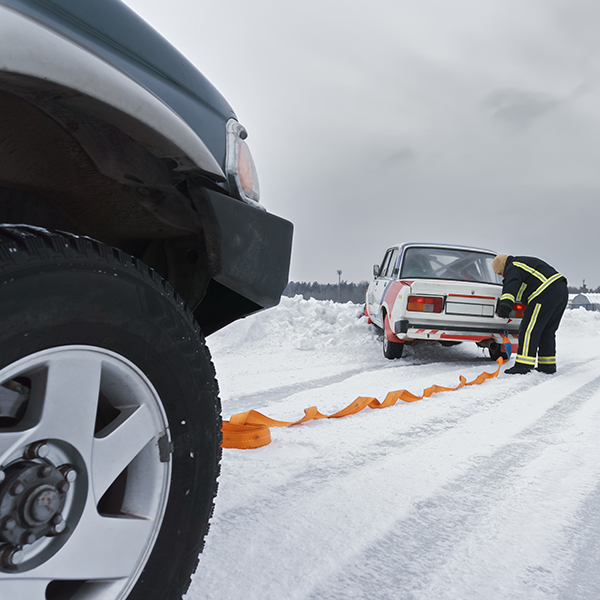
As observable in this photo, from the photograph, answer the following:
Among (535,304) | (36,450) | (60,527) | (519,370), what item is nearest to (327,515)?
(60,527)

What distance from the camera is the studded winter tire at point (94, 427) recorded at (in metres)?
0.84

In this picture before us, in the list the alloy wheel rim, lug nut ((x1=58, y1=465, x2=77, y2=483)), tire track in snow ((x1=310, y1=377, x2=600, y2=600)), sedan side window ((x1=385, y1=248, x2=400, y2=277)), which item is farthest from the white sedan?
lug nut ((x1=58, y1=465, x2=77, y2=483))

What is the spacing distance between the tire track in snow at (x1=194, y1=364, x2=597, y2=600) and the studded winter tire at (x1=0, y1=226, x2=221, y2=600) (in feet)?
1.28

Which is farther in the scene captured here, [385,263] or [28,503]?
[385,263]

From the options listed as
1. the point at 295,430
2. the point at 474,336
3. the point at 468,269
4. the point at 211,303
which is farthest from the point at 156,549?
the point at 468,269

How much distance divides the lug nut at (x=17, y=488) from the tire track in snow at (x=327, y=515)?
2.41 feet

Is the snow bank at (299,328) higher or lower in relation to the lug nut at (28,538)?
lower

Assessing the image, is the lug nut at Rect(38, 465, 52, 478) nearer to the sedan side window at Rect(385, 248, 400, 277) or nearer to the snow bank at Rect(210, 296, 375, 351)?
the snow bank at Rect(210, 296, 375, 351)

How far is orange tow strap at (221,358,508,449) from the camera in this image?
2.60 m

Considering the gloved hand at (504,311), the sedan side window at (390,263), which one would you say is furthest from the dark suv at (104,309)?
the sedan side window at (390,263)

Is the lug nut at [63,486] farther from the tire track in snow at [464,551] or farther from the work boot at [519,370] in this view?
the work boot at [519,370]

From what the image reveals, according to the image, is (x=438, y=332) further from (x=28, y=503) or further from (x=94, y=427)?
(x=28, y=503)

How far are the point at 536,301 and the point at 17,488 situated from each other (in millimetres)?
6031

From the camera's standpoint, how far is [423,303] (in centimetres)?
582
